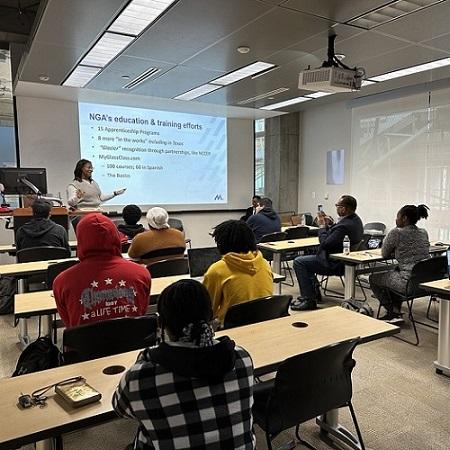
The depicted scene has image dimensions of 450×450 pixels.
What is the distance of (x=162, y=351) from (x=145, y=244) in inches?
96.7

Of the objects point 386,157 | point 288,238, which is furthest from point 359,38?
point 386,157

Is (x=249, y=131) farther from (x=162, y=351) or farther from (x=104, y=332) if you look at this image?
(x=162, y=351)

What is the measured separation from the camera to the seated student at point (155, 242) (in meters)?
3.53

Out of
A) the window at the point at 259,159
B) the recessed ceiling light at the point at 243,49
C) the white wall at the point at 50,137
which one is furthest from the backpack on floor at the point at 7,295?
the window at the point at 259,159

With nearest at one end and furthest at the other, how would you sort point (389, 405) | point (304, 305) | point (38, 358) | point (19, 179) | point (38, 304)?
1. point (38, 358)
2. point (38, 304)
3. point (389, 405)
4. point (304, 305)
5. point (19, 179)

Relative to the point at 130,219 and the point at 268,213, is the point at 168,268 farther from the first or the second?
the point at 268,213

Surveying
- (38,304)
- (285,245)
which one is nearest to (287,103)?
(285,245)

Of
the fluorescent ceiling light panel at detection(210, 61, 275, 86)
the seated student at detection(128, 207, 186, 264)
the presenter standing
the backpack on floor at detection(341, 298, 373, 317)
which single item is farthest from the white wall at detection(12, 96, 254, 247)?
the backpack on floor at detection(341, 298, 373, 317)

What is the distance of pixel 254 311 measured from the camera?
7.20ft

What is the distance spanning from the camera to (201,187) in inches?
323

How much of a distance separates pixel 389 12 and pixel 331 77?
684mm

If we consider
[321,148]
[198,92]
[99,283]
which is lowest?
[99,283]

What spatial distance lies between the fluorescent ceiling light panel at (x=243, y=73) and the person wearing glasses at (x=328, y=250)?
1848 millimetres

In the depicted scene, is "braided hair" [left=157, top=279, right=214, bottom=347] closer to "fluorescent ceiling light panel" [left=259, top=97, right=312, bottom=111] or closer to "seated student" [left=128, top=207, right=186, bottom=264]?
"seated student" [left=128, top=207, right=186, bottom=264]
